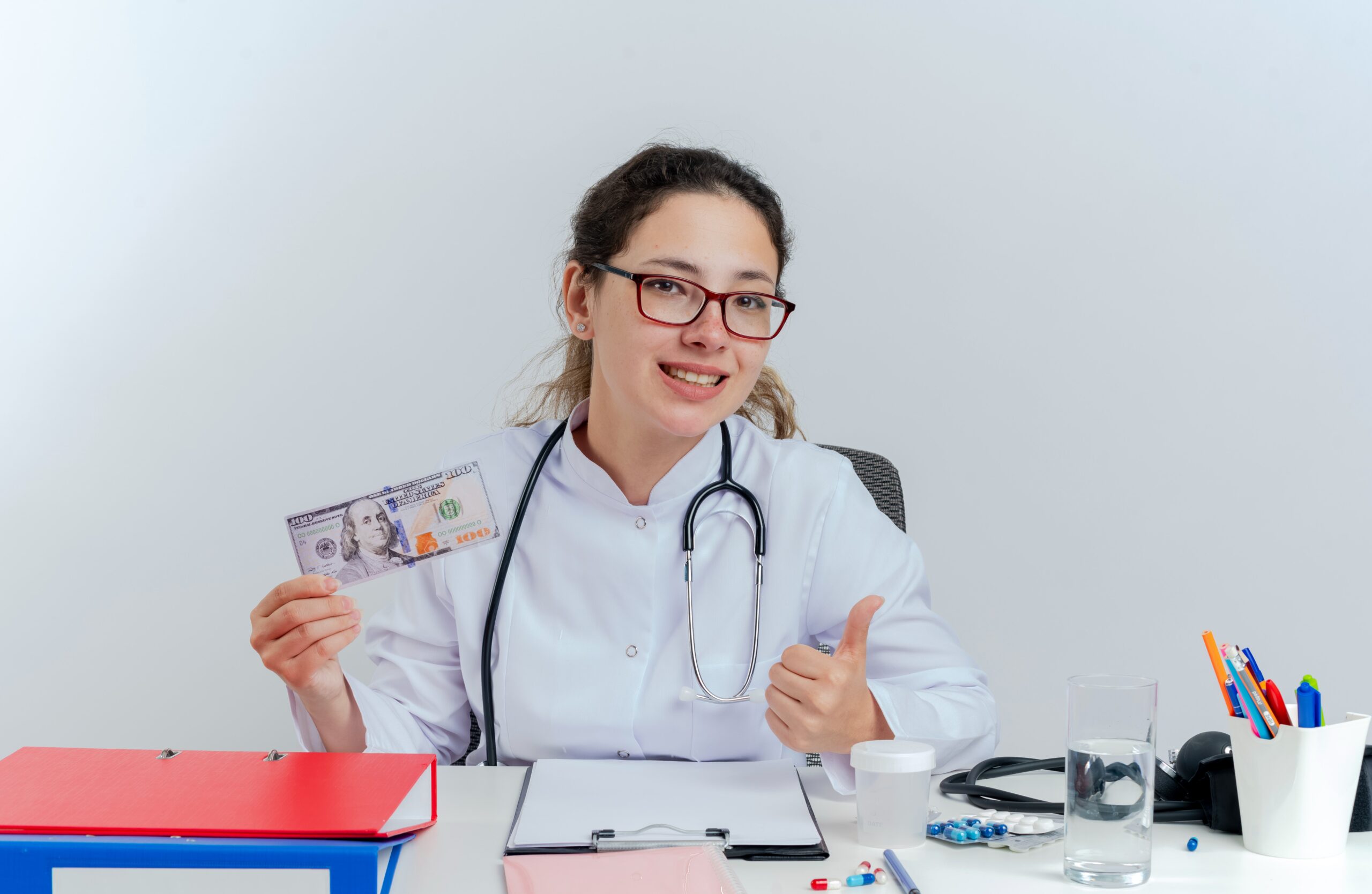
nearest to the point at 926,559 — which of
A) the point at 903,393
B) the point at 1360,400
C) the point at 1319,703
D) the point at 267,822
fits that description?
the point at 903,393

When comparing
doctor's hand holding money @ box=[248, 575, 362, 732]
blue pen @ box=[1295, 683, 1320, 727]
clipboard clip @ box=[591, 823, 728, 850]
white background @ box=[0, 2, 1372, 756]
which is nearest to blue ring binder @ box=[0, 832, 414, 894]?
clipboard clip @ box=[591, 823, 728, 850]

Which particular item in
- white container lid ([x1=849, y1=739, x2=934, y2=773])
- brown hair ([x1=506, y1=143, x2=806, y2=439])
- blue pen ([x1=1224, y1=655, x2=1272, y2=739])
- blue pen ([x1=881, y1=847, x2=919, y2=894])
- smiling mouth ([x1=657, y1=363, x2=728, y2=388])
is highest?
brown hair ([x1=506, y1=143, x2=806, y2=439])

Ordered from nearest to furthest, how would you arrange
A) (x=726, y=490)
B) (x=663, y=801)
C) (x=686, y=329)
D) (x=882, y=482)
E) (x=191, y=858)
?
(x=191, y=858) < (x=663, y=801) < (x=686, y=329) < (x=726, y=490) < (x=882, y=482)

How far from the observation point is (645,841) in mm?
970

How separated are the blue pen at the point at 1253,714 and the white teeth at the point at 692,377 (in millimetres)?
692

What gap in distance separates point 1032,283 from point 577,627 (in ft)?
4.84

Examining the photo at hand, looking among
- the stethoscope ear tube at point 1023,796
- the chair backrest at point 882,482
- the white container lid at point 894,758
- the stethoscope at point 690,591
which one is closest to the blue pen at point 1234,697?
the stethoscope ear tube at point 1023,796

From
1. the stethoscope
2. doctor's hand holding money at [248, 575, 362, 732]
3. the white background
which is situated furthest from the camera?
the white background

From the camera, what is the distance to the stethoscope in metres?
1.37

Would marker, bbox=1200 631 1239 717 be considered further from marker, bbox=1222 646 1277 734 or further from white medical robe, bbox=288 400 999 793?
white medical robe, bbox=288 400 999 793

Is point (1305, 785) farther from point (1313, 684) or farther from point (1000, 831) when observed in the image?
point (1000, 831)

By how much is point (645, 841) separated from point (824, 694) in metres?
0.27

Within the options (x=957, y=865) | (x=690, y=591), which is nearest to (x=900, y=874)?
(x=957, y=865)

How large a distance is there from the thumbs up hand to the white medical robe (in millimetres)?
182
